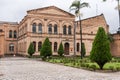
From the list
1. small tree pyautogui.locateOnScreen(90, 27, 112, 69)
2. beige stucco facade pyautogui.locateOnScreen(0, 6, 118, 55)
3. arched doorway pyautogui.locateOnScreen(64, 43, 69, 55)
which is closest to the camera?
small tree pyautogui.locateOnScreen(90, 27, 112, 69)

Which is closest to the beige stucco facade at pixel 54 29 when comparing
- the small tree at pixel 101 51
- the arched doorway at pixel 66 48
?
the arched doorway at pixel 66 48

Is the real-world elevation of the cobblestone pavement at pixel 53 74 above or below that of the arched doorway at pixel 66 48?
below

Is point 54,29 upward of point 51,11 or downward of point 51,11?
downward

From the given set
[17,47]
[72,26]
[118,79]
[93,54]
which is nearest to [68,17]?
[72,26]

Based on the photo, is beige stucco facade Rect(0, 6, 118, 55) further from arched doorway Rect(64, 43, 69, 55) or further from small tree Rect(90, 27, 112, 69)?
small tree Rect(90, 27, 112, 69)

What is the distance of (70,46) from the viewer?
167 feet

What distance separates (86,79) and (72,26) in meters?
36.8

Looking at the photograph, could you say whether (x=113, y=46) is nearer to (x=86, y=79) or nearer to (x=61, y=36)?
(x=61, y=36)

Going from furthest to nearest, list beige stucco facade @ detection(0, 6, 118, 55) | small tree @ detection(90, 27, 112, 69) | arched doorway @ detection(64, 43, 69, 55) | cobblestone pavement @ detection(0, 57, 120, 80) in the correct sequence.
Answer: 1. arched doorway @ detection(64, 43, 69, 55)
2. beige stucco facade @ detection(0, 6, 118, 55)
3. small tree @ detection(90, 27, 112, 69)
4. cobblestone pavement @ detection(0, 57, 120, 80)

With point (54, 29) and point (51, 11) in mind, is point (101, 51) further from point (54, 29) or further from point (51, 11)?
point (51, 11)

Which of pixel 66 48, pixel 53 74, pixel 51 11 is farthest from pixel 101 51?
pixel 66 48

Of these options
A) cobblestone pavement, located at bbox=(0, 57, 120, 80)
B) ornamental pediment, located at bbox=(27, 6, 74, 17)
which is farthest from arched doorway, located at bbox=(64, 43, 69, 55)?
cobblestone pavement, located at bbox=(0, 57, 120, 80)

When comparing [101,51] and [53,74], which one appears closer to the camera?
[53,74]

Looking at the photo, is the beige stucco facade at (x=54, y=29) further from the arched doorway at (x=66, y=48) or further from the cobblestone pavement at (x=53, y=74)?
the cobblestone pavement at (x=53, y=74)
